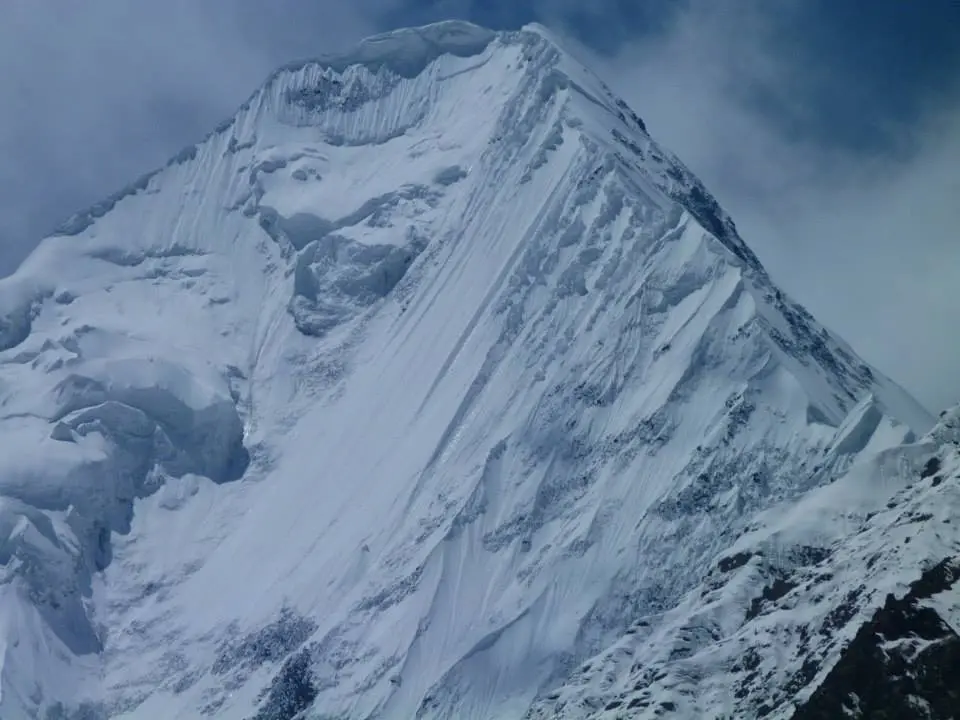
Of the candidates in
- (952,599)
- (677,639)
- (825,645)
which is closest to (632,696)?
(677,639)

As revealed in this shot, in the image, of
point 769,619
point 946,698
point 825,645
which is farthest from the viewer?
point 769,619

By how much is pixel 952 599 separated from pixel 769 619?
23277mm

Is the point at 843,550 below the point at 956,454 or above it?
below

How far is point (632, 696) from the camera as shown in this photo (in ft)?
630

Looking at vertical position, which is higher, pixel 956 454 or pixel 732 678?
pixel 956 454

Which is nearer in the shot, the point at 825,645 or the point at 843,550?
the point at 825,645

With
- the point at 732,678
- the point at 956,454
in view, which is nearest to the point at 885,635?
the point at 732,678

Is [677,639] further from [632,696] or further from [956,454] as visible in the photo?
[956,454]

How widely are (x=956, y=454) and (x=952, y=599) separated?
2908 cm

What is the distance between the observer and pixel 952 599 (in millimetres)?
171500

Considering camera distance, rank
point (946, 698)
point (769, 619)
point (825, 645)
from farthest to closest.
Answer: point (769, 619)
point (825, 645)
point (946, 698)

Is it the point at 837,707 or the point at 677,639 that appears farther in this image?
the point at 677,639

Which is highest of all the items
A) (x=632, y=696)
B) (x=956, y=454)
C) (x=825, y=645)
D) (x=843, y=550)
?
(x=956, y=454)

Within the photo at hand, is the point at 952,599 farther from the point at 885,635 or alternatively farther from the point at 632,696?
the point at 632,696
